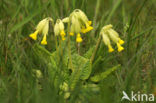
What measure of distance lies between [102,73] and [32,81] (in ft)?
2.29

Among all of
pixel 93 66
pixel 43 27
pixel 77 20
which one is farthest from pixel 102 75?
pixel 43 27

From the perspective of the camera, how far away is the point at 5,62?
282 cm

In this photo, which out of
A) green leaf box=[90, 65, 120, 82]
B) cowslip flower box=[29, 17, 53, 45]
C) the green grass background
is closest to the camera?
the green grass background

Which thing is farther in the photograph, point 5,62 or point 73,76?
point 5,62

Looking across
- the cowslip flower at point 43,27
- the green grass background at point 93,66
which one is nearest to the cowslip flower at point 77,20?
the cowslip flower at point 43,27

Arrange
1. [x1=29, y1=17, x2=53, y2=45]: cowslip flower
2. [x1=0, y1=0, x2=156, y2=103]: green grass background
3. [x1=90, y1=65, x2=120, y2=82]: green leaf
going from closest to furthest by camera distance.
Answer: [x1=0, y1=0, x2=156, y2=103]: green grass background
[x1=90, y1=65, x2=120, y2=82]: green leaf
[x1=29, y1=17, x2=53, y2=45]: cowslip flower

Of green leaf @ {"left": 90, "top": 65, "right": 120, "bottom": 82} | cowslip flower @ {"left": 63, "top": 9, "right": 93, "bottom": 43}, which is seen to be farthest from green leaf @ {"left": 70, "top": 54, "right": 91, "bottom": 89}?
cowslip flower @ {"left": 63, "top": 9, "right": 93, "bottom": 43}

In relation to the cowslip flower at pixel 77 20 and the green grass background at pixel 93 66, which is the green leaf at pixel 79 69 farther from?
the cowslip flower at pixel 77 20

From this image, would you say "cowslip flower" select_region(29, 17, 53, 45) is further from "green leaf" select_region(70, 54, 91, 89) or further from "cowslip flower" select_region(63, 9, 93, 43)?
"green leaf" select_region(70, 54, 91, 89)

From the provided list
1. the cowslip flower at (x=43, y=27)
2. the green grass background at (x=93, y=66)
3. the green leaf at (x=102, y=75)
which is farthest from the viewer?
the cowslip flower at (x=43, y=27)

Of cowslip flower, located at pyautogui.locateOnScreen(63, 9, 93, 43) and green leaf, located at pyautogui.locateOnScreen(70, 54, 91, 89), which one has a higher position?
cowslip flower, located at pyautogui.locateOnScreen(63, 9, 93, 43)

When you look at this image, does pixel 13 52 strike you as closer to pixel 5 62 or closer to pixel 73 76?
pixel 5 62

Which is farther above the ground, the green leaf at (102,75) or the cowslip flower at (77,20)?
the cowslip flower at (77,20)

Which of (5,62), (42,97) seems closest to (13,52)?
(5,62)
